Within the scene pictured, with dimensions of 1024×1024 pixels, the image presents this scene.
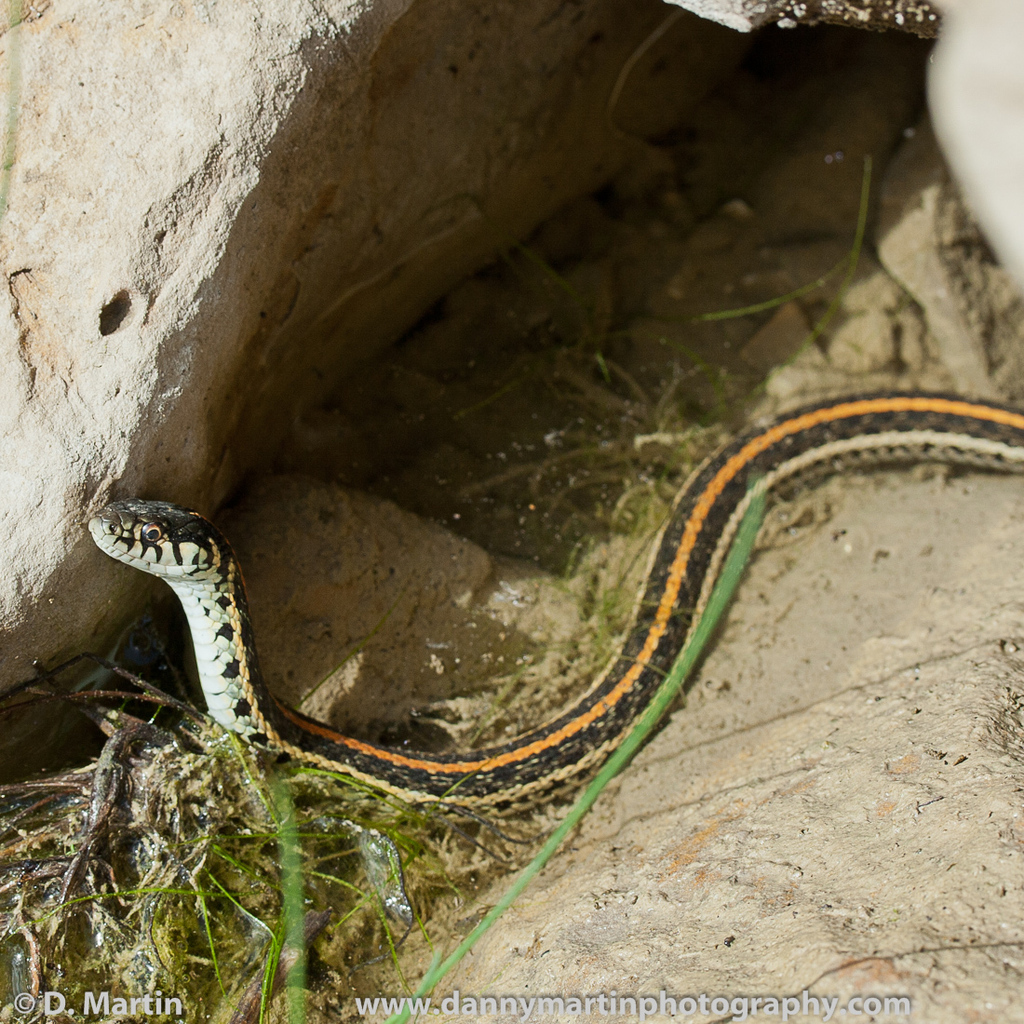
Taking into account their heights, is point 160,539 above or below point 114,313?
below

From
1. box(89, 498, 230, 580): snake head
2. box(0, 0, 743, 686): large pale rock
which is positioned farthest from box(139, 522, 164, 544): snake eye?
box(0, 0, 743, 686): large pale rock

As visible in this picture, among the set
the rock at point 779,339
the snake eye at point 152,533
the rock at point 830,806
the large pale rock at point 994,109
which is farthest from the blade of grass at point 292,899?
the rock at point 779,339

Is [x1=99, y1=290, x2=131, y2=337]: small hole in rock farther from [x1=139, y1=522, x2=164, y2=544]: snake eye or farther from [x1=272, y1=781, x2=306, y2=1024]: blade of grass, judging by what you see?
[x1=272, y1=781, x2=306, y2=1024]: blade of grass

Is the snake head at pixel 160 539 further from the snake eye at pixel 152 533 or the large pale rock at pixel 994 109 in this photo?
the large pale rock at pixel 994 109

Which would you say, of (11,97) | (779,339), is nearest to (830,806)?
(779,339)

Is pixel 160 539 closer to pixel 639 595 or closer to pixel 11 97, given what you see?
pixel 11 97
